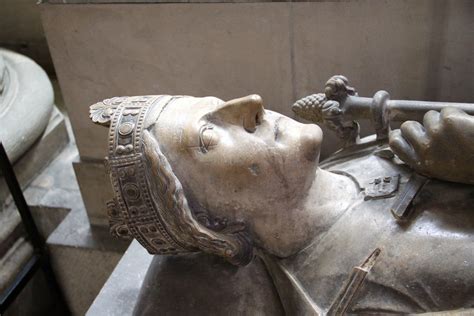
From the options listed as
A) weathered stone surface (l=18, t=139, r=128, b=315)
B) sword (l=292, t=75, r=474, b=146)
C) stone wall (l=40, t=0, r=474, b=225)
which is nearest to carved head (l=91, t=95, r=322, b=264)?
sword (l=292, t=75, r=474, b=146)

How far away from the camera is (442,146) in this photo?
1.33 meters

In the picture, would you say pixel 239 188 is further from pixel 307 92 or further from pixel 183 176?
pixel 307 92

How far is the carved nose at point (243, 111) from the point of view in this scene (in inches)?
54.3

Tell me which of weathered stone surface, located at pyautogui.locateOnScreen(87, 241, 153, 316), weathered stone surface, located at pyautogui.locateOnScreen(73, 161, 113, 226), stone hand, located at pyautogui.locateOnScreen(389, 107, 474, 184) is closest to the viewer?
stone hand, located at pyautogui.locateOnScreen(389, 107, 474, 184)

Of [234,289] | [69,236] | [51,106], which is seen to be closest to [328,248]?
[234,289]

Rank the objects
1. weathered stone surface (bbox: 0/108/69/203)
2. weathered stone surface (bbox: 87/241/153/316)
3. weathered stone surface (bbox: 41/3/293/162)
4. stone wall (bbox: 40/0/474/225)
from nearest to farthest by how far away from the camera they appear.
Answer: weathered stone surface (bbox: 87/241/153/316) < stone wall (bbox: 40/0/474/225) < weathered stone surface (bbox: 41/3/293/162) < weathered stone surface (bbox: 0/108/69/203)

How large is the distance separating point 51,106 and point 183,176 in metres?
2.46

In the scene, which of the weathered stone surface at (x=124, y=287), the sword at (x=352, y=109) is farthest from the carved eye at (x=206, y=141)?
the weathered stone surface at (x=124, y=287)

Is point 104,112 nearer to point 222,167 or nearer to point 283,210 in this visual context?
point 222,167

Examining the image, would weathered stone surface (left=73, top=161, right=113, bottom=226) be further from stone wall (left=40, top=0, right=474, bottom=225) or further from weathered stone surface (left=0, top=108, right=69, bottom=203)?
weathered stone surface (left=0, top=108, right=69, bottom=203)

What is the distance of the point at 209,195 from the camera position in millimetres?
1404

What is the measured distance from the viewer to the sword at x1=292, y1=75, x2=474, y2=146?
1.55 metres

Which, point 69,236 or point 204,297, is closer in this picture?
point 204,297

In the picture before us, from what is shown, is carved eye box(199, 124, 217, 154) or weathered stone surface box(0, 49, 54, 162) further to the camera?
weathered stone surface box(0, 49, 54, 162)
